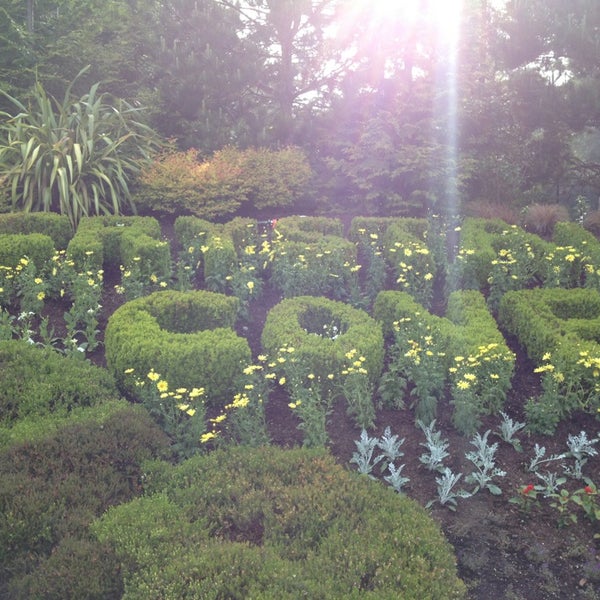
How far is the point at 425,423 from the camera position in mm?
4266

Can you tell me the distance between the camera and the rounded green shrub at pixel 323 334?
4547 millimetres

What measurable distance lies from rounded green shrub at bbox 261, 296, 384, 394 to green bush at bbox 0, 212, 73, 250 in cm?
319

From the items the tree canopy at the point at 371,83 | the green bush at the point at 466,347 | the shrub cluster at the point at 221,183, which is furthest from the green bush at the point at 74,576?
the tree canopy at the point at 371,83

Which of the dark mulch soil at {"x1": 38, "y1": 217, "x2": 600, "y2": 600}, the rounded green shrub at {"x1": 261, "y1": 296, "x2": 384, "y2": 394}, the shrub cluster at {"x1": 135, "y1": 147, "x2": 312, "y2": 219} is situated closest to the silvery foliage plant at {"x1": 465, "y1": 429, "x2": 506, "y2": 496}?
the dark mulch soil at {"x1": 38, "y1": 217, "x2": 600, "y2": 600}

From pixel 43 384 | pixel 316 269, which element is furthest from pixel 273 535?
pixel 316 269

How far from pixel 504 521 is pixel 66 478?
7.34 feet

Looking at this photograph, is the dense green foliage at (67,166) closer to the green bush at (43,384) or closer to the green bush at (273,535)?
the green bush at (43,384)

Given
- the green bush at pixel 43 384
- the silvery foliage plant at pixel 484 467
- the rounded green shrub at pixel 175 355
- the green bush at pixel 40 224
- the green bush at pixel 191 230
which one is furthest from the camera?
the green bush at pixel 191 230

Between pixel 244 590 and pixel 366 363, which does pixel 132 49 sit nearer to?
pixel 366 363

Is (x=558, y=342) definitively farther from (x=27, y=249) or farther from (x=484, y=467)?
(x=27, y=249)

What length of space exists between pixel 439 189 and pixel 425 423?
6228 mm

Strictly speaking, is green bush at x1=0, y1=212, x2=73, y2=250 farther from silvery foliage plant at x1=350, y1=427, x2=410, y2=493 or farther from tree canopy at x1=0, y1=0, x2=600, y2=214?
silvery foliage plant at x1=350, y1=427, x2=410, y2=493

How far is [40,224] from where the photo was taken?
7383 mm

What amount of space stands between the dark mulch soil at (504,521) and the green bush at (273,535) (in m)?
0.47
